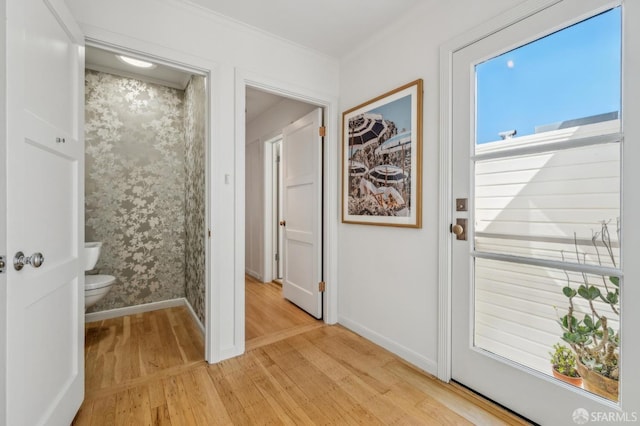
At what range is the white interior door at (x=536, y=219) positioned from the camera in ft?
3.96

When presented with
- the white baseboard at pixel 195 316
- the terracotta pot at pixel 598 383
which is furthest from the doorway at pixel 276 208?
the terracotta pot at pixel 598 383

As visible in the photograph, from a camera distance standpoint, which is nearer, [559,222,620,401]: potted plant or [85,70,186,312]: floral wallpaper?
[559,222,620,401]: potted plant

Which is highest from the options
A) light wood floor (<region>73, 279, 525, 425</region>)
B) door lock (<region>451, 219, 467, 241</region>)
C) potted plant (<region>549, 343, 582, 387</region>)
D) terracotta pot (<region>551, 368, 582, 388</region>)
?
door lock (<region>451, 219, 467, 241</region>)

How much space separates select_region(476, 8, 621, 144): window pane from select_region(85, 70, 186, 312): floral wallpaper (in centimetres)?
291

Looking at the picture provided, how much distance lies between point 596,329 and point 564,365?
23 centimetres

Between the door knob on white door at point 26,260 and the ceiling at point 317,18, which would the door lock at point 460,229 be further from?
the door knob on white door at point 26,260

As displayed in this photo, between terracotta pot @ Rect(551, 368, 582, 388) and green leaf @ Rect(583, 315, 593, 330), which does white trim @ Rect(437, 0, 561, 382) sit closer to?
terracotta pot @ Rect(551, 368, 582, 388)

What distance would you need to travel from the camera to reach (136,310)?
2949mm

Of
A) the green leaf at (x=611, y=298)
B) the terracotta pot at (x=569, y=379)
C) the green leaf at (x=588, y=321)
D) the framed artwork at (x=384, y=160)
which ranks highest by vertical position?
the framed artwork at (x=384, y=160)

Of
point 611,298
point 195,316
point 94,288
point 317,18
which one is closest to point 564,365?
point 611,298

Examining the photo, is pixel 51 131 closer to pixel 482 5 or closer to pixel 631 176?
pixel 482 5

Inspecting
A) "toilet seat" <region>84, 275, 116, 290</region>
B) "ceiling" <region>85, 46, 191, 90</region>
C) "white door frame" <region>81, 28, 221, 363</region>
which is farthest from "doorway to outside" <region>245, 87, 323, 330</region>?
"toilet seat" <region>84, 275, 116, 290</region>

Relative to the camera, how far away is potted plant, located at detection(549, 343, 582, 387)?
1.33m

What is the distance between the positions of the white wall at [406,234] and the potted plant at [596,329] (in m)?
0.68
